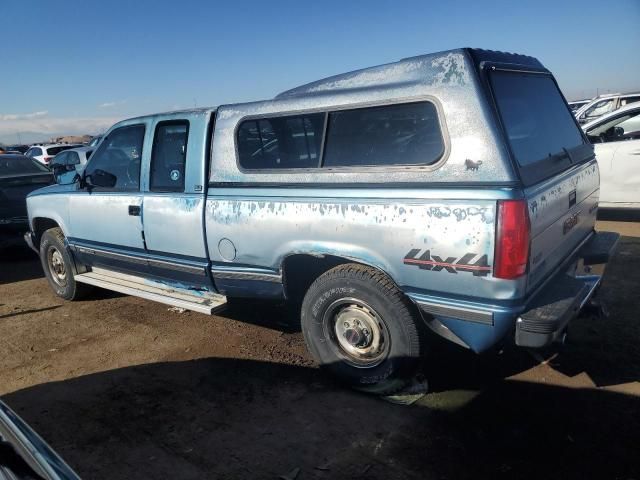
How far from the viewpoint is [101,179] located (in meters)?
4.80

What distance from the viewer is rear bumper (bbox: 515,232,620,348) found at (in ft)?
8.89

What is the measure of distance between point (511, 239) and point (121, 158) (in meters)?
3.73

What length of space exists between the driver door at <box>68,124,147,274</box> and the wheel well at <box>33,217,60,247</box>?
74 cm

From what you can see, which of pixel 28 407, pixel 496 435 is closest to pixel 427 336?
pixel 496 435

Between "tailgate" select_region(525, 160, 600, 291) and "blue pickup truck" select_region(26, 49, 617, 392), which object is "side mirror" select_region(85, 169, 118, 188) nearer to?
"blue pickup truck" select_region(26, 49, 617, 392)

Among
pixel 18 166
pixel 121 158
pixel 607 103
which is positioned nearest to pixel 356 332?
pixel 121 158

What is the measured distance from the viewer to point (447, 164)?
282 centimetres

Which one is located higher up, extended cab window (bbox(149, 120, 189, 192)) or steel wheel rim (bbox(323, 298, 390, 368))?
extended cab window (bbox(149, 120, 189, 192))

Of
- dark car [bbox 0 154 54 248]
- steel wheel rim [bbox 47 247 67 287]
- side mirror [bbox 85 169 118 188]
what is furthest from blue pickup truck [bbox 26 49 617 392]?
dark car [bbox 0 154 54 248]

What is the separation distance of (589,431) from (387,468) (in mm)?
1219

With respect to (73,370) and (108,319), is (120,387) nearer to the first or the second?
(73,370)

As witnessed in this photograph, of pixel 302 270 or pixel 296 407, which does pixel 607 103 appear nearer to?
pixel 302 270

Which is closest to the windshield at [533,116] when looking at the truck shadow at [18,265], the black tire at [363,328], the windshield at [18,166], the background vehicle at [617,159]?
the black tire at [363,328]

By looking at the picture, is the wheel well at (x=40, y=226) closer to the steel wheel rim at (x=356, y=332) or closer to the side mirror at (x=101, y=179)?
the side mirror at (x=101, y=179)
